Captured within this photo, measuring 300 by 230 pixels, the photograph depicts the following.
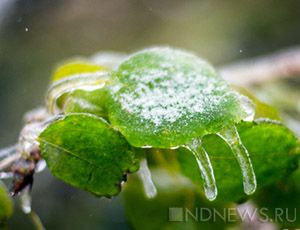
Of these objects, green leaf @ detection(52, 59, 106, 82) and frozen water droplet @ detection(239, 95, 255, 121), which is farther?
green leaf @ detection(52, 59, 106, 82)

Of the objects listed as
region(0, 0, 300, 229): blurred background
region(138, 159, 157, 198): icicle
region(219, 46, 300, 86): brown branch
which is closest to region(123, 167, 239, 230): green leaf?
region(138, 159, 157, 198): icicle

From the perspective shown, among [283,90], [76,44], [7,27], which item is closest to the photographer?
[283,90]

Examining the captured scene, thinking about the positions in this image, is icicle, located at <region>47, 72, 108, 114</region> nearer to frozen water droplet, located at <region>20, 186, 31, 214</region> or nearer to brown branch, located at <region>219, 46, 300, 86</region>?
frozen water droplet, located at <region>20, 186, 31, 214</region>

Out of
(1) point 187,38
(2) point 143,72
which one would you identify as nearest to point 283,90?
(2) point 143,72

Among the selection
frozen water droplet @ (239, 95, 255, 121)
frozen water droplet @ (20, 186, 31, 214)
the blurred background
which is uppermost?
frozen water droplet @ (239, 95, 255, 121)

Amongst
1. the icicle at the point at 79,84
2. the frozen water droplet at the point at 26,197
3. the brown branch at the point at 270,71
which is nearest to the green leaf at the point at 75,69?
the icicle at the point at 79,84

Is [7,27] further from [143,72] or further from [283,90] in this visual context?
[143,72]
